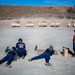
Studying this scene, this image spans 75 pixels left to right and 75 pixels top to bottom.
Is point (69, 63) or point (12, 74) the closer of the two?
point (12, 74)

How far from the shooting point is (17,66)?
31.2 feet

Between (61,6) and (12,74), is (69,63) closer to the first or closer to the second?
(12,74)

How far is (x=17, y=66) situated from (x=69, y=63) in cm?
305

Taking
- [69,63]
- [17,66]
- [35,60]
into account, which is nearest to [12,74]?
[17,66]

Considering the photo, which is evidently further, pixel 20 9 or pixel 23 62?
pixel 20 9

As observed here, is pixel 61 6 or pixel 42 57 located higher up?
pixel 61 6

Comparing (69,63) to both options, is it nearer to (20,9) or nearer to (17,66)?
(17,66)

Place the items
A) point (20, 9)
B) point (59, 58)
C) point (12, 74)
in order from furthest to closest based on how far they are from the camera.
→ point (20, 9), point (59, 58), point (12, 74)

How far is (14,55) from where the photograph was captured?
10211 mm

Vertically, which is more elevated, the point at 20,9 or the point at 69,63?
the point at 20,9

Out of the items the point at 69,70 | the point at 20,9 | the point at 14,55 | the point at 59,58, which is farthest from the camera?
the point at 20,9

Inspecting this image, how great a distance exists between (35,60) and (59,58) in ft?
5.40

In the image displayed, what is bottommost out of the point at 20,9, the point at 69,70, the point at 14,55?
the point at 69,70

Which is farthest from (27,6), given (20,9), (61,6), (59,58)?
(59,58)
